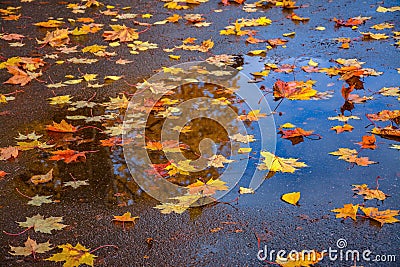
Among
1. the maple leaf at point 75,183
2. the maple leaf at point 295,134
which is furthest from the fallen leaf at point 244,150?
the maple leaf at point 75,183

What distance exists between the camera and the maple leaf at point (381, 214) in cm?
322

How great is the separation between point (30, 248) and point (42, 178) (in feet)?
2.52

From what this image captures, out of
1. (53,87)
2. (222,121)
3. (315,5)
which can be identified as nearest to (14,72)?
(53,87)

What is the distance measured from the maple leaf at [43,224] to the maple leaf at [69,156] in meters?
0.71

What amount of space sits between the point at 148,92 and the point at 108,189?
63.1 inches

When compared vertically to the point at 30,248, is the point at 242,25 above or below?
below

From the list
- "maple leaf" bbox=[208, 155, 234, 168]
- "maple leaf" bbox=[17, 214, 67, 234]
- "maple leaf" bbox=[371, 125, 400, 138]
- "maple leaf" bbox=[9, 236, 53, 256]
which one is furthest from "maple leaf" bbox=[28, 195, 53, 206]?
"maple leaf" bbox=[371, 125, 400, 138]

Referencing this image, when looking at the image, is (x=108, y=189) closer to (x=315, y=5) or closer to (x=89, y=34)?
(x=89, y=34)

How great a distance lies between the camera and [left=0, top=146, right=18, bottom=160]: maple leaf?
4.10m

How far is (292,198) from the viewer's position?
137 inches

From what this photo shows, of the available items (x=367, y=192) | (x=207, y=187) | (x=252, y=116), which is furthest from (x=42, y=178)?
(x=367, y=192)

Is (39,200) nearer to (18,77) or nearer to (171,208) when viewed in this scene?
(171,208)

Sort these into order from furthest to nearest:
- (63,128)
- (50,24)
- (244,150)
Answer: (50,24) → (63,128) → (244,150)

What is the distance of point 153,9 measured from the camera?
770 cm
